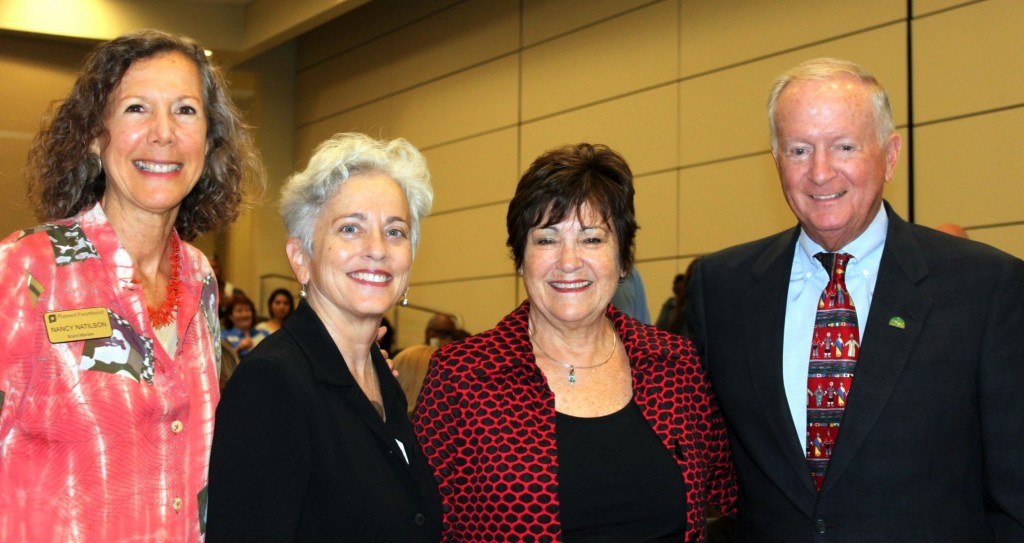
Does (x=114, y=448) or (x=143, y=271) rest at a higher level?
(x=143, y=271)

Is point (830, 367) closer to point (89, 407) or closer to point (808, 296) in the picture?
point (808, 296)

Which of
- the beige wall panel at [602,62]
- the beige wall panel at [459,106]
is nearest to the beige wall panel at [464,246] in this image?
the beige wall panel at [459,106]

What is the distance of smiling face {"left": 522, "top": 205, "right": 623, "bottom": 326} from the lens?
8.94 feet

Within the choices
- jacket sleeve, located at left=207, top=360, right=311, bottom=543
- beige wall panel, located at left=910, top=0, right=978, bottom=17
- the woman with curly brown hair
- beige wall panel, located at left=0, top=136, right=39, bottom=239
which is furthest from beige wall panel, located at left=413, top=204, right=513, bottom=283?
jacket sleeve, located at left=207, top=360, right=311, bottom=543

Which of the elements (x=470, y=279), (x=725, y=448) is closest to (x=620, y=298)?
(x=725, y=448)

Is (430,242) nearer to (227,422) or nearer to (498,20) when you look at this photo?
(498,20)

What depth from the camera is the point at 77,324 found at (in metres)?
2.15

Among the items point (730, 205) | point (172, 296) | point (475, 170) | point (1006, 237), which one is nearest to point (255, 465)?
point (172, 296)

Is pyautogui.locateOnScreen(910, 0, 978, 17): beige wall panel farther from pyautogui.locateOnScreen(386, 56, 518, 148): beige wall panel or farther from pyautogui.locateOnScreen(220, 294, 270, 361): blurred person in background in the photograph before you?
pyautogui.locateOnScreen(220, 294, 270, 361): blurred person in background

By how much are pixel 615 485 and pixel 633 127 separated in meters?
7.01

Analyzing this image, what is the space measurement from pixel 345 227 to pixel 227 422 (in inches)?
23.9

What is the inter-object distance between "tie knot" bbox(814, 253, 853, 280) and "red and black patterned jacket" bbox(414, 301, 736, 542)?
425 mm

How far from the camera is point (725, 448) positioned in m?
2.92

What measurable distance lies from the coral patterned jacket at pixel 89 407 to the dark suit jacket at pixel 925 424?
1.39 meters
